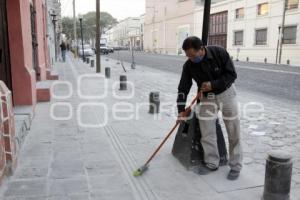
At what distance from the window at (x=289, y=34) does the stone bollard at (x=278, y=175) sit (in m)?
30.0

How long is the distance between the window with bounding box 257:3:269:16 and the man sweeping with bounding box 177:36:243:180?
33.2 meters

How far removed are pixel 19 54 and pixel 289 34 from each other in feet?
95.6

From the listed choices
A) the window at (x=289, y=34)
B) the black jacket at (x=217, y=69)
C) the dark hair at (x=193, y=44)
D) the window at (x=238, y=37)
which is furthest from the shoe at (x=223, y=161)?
the window at (x=238, y=37)

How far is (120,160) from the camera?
5.11 m

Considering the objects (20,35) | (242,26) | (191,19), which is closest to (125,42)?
(191,19)

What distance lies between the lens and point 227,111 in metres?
4.23

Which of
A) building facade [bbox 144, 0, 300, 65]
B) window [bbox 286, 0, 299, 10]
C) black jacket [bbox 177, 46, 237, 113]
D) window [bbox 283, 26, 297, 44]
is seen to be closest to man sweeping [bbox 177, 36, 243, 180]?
black jacket [bbox 177, 46, 237, 113]

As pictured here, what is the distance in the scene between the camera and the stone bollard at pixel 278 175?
3633mm

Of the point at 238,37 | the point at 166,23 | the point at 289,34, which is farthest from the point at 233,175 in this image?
the point at 166,23

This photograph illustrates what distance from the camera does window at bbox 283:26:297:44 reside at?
3117 cm

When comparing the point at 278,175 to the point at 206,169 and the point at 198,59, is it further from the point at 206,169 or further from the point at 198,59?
the point at 198,59

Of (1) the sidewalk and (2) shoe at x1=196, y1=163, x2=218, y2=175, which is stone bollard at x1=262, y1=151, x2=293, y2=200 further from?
(2) shoe at x1=196, y1=163, x2=218, y2=175

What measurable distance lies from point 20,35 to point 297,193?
5.86m

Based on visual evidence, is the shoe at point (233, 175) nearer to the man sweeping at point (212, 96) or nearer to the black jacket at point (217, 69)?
the man sweeping at point (212, 96)
